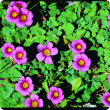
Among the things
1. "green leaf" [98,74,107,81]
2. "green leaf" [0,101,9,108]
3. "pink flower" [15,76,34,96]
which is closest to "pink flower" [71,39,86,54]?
"green leaf" [98,74,107,81]

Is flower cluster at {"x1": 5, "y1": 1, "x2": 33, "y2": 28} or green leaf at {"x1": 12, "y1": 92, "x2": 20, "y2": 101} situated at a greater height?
flower cluster at {"x1": 5, "y1": 1, "x2": 33, "y2": 28}

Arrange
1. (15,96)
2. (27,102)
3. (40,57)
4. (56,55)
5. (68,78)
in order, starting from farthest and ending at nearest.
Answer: (56,55)
(68,78)
(15,96)
(40,57)
(27,102)

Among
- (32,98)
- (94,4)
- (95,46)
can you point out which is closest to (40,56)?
(32,98)

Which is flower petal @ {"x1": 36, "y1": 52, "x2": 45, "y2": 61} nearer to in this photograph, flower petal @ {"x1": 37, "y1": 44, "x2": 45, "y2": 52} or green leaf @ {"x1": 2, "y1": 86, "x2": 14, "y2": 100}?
flower petal @ {"x1": 37, "y1": 44, "x2": 45, "y2": 52}

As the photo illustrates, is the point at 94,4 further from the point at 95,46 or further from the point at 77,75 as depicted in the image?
the point at 77,75

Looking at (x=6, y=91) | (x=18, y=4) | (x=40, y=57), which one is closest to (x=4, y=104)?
(x=6, y=91)

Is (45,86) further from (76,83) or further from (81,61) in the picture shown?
(81,61)
